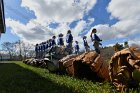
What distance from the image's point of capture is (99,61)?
29.4 feet

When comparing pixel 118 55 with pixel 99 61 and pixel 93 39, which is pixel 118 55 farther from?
pixel 93 39

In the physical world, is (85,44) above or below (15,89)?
above

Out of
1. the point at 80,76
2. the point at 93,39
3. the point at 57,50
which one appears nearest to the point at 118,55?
the point at 80,76

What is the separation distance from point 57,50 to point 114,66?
953 cm

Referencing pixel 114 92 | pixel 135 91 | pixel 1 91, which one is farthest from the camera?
pixel 1 91

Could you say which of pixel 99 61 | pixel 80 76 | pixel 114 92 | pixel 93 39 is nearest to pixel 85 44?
pixel 93 39

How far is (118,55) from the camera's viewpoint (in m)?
6.79

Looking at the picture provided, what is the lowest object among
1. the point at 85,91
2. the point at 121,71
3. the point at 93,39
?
the point at 85,91

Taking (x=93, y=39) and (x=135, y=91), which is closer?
(x=135, y=91)

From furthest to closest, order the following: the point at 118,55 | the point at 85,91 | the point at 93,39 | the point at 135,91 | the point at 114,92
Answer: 1. the point at 93,39
2. the point at 85,91
3. the point at 114,92
4. the point at 118,55
5. the point at 135,91

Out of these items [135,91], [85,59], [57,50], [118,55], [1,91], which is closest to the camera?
[135,91]

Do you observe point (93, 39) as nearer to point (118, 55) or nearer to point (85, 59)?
point (85, 59)

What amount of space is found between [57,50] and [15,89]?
7693 mm

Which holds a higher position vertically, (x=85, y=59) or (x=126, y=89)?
(x=85, y=59)
